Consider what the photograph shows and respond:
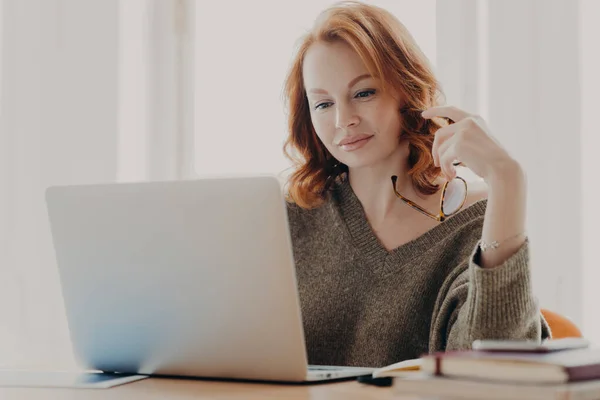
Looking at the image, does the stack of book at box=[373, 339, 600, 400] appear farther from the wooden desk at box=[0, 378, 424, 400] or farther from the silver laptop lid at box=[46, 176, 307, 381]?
the silver laptop lid at box=[46, 176, 307, 381]

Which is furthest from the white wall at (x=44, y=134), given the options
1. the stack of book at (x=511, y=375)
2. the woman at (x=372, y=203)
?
the stack of book at (x=511, y=375)

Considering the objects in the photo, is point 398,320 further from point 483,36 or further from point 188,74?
point 188,74

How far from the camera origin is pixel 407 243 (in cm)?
167

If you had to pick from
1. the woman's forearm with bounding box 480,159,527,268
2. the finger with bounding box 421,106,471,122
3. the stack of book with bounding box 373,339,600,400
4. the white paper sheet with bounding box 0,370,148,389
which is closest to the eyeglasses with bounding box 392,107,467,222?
the finger with bounding box 421,106,471,122

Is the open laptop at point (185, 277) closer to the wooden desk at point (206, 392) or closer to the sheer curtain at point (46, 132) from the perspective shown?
the wooden desk at point (206, 392)

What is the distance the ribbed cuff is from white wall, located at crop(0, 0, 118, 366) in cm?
198

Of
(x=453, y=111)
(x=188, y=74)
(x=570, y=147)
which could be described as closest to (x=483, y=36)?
(x=570, y=147)

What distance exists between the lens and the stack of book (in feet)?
2.52

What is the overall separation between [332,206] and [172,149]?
1514 millimetres

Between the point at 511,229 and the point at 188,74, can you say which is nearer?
the point at 511,229

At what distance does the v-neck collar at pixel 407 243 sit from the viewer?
65.3 inches

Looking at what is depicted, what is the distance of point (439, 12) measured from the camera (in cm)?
288

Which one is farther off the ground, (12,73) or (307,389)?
(12,73)

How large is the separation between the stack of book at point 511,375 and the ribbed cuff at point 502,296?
36 cm
